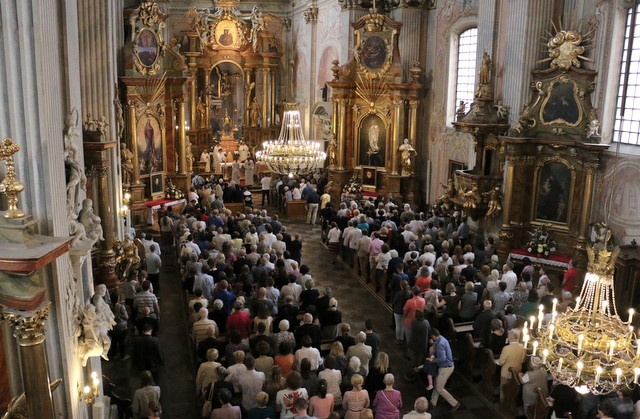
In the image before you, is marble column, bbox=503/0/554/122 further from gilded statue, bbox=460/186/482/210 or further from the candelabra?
the candelabra

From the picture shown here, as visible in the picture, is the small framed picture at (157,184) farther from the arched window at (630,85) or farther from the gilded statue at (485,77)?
the arched window at (630,85)

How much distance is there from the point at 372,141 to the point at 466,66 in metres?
4.86

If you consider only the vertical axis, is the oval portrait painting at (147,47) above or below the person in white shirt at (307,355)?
above

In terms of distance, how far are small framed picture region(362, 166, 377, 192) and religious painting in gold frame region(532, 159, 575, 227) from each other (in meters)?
8.22

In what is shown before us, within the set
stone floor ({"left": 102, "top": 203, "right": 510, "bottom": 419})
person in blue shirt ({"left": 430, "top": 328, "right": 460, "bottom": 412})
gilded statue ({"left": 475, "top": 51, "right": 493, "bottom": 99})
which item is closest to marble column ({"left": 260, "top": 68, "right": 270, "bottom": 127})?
stone floor ({"left": 102, "top": 203, "right": 510, "bottom": 419})

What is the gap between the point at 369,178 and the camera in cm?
2305

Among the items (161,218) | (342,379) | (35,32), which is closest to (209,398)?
(342,379)

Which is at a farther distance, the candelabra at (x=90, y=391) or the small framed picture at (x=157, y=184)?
the small framed picture at (x=157, y=184)

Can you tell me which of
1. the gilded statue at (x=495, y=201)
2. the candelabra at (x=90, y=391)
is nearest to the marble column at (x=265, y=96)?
the gilded statue at (x=495, y=201)

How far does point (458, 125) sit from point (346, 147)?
7.48 metres

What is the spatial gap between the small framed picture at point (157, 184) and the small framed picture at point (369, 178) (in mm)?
7365

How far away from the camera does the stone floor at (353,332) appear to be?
953 centimetres

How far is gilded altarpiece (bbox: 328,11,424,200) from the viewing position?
21.7 metres

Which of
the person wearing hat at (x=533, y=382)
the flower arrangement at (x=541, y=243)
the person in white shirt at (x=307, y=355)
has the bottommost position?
the person wearing hat at (x=533, y=382)
